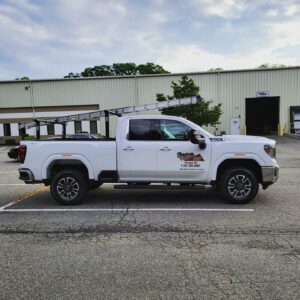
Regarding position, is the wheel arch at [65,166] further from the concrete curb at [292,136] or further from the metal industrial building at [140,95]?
the concrete curb at [292,136]

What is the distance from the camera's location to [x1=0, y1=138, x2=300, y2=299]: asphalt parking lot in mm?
3930

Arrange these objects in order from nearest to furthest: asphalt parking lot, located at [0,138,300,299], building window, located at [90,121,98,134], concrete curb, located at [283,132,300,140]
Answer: asphalt parking lot, located at [0,138,300,299]
concrete curb, located at [283,132,300,140]
building window, located at [90,121,98,134]

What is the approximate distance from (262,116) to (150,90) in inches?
560

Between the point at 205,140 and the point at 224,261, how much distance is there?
11.3 ft

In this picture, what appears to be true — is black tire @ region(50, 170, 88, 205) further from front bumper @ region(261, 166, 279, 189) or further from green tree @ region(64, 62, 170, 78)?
green tree @ region(64, 62, 170, 78)

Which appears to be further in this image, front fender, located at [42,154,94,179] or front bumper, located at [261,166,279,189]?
front fender, located at [42,154,94,179]

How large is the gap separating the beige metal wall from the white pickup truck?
29094mm

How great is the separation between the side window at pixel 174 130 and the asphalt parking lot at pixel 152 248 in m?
1.45

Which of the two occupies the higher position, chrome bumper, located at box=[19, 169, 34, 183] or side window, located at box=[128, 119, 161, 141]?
side window, located at box=[128, 119, 161, 141]

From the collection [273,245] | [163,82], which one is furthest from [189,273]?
[163,82]

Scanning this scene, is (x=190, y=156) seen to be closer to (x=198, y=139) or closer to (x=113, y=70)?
(x=198, y=139)

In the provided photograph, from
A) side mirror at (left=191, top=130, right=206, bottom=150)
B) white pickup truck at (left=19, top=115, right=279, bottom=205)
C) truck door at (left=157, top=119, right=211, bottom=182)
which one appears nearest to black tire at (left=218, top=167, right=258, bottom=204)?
white pickup truck at (left=19, top=115, right=279, bottom=205)

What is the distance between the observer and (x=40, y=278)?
13.8 feet

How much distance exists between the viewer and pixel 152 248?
515 centimetres
